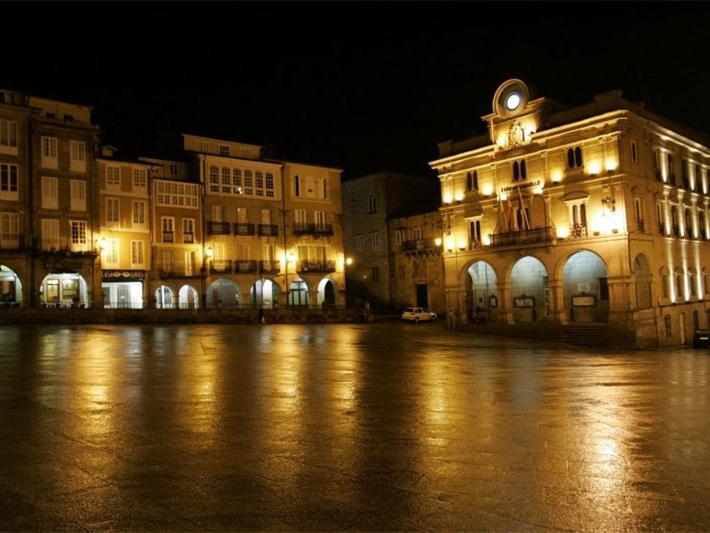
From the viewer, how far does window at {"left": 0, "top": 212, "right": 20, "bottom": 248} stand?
45250mm

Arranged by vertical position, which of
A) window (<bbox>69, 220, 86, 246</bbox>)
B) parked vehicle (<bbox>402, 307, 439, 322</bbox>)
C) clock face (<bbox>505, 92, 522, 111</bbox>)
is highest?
clock face (<bbox>505, 92, 522, 111</bbox>)

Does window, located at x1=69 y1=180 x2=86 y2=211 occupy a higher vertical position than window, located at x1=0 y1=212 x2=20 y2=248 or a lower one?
higher

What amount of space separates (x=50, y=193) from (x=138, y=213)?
22.2 ft

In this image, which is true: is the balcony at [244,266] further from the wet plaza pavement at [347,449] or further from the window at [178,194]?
the wet plaza pavement at [347,449]

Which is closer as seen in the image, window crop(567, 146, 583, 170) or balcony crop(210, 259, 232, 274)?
window crop(567, 146, 583, 170)

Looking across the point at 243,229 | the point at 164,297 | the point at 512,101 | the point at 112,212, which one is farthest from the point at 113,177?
the point at 512,101

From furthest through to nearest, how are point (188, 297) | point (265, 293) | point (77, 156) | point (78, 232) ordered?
point (265, 293)
point (188, 297)
point (77, 156)
point (78, 232)

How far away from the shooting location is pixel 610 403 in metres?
12.8

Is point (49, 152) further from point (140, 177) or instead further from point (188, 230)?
point (188, 230)

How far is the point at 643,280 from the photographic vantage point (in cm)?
4153

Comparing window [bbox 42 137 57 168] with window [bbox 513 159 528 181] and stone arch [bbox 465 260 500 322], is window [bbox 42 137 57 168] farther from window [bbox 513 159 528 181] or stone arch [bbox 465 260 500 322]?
window [bbox 513 159 528 181]

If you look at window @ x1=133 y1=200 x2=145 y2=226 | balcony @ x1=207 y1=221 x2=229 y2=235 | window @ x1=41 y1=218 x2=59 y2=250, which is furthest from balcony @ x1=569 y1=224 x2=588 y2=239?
window @ x1=41 y1=218 x2=59 y2=250

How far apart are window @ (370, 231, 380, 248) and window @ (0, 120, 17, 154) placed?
33.3 m

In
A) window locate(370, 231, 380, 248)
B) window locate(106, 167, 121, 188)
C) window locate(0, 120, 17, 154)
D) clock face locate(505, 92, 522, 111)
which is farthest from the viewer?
window locate(370, 231, 380, 248)
